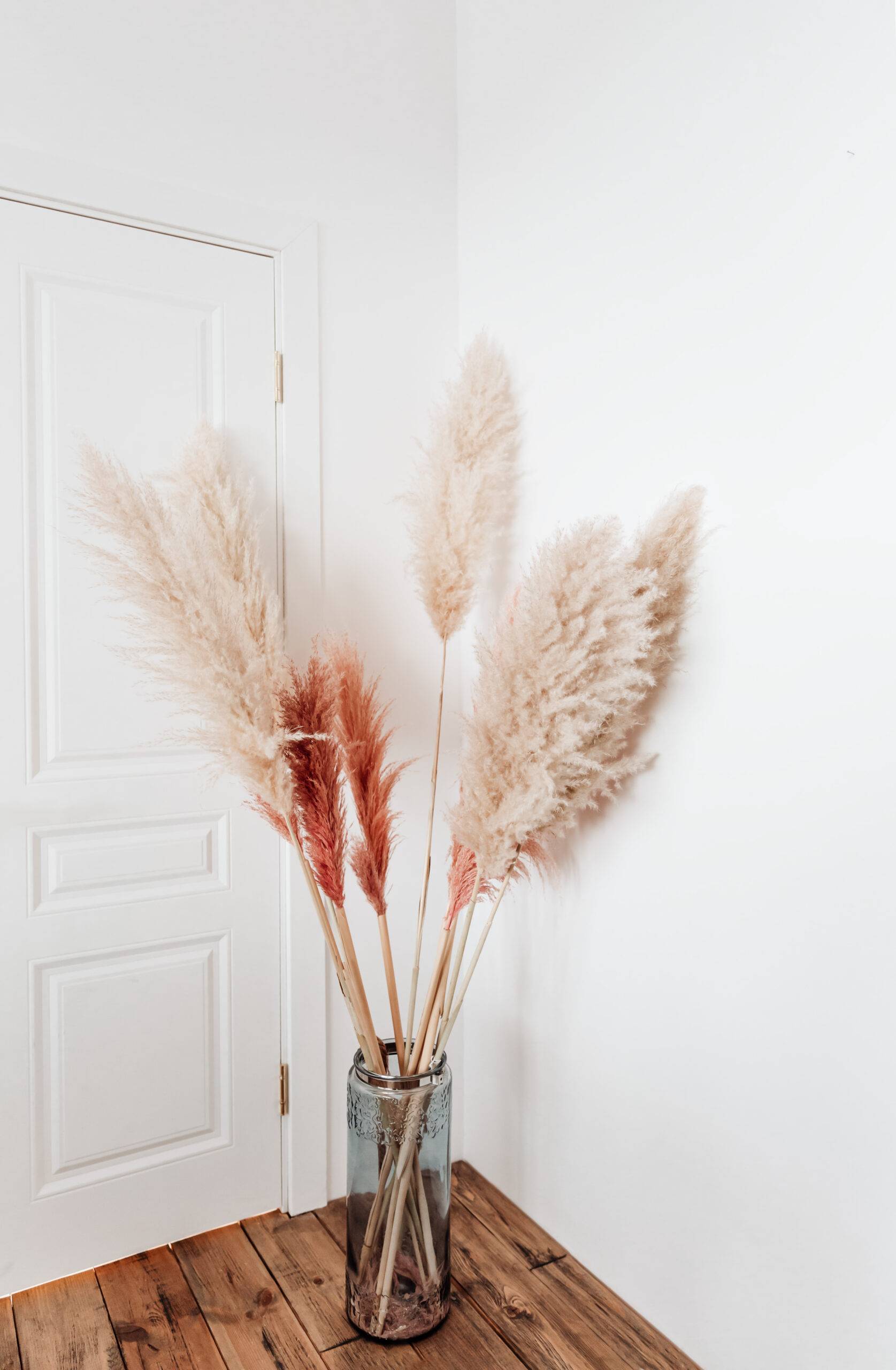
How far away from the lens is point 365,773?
162cm

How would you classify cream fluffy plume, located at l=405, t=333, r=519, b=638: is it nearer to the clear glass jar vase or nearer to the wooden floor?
the clear glass jar vase

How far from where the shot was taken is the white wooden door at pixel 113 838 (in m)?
1.63

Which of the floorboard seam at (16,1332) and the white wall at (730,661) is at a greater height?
the white wall at (730,661)

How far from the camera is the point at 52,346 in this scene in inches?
64.9

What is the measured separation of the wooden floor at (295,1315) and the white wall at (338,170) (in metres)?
0.28

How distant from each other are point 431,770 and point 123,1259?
115cm

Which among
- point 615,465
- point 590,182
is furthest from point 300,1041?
point 590,182

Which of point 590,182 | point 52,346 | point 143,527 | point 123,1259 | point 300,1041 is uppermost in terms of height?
point 590,182

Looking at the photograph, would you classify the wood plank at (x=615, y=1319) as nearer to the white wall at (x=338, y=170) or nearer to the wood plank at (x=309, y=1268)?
the wood plank at (x=309, y=1268)

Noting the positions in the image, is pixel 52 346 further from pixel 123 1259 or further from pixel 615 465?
pixel 123 1259

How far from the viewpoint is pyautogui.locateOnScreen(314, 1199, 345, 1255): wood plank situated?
1.83 metres

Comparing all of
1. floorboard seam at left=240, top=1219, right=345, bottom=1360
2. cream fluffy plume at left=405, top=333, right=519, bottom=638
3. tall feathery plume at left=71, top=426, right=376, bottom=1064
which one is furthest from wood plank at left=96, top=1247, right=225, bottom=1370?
cream fluffy plume at left=405, top=333, right=519, bottom=638

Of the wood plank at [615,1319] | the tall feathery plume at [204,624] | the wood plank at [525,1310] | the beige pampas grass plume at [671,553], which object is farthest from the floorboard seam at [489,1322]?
the beige pampas grass plume at [671,553]

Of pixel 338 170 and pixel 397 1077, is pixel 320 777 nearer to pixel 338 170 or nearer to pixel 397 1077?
pixel 397 1077
